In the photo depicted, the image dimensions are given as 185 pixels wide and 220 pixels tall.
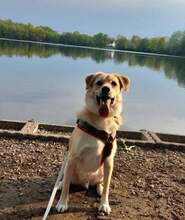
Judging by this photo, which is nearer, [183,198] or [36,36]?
[183,198]

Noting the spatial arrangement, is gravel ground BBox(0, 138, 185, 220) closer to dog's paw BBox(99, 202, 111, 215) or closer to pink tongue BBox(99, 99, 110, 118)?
dog's paw BBox(99, 202, 111, 215)

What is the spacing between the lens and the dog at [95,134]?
589cm

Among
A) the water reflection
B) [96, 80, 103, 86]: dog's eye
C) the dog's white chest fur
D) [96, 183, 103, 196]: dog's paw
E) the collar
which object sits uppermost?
[96, 80, 103, 86]: dog's eye

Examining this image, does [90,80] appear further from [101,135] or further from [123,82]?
[101,135]

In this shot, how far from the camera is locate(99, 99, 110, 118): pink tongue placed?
588cm

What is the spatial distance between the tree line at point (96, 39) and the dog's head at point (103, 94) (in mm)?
127906

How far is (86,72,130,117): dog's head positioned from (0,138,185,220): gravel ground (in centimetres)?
133

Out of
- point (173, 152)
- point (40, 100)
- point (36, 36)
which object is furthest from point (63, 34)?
point (173, 152)

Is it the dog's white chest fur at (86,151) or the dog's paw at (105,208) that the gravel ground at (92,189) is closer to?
the dog's paw at (105,208)

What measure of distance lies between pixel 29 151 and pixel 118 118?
251 centimetres

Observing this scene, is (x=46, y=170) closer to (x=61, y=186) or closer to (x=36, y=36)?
(x=61, y=186)

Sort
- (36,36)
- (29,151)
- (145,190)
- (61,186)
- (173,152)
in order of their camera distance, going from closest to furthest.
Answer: (61,186), (145,190), (29,151), (173,152), (36,36)

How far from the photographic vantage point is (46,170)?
7359mm

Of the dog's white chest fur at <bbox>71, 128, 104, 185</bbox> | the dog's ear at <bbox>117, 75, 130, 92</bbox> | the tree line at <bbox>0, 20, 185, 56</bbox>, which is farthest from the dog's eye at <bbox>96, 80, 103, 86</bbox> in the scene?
the tree line at <bbox>0, 20, 185, 56</bbox>
